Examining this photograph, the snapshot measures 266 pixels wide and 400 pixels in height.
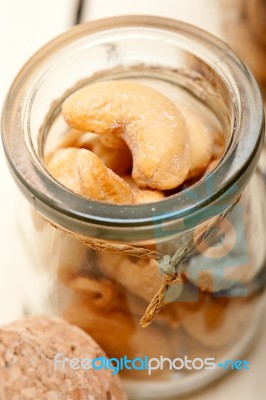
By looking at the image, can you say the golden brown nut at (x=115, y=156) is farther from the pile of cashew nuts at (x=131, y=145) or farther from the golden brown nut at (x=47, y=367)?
the golden brown nut at (x=47, y=367)

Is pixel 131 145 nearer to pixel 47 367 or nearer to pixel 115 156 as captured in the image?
pixel 115 156

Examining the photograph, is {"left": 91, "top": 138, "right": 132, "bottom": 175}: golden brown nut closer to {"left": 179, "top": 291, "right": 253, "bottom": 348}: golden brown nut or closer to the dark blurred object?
{"left": 179, "top": 291, "right": 253, "bottom": 348}: golden brown nut

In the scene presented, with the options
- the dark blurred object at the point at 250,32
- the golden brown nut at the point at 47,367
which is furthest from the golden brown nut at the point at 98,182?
the dark blurred object at the point at 250,32

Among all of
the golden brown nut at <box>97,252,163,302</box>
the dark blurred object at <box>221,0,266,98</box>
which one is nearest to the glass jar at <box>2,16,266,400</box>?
the golden brown nut at <box>97,252,163,302</box>

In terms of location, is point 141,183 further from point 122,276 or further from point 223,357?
point 223,357

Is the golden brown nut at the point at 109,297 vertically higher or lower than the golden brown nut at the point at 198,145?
lower

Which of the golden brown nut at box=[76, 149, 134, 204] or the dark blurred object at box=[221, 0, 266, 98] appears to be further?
the dark blurred object at box=[221, 0, 266, 98]
